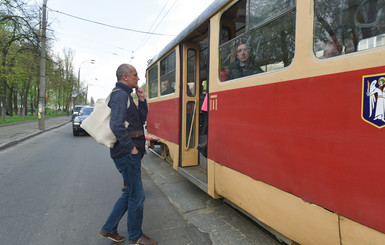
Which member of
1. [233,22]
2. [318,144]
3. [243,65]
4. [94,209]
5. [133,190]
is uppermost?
[233,22]

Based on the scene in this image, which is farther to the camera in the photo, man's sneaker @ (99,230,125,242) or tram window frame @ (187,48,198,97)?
tram window frame @ (187,48,198,97)

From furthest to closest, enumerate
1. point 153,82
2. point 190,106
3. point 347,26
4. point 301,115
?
point 153,82
point 190,106
point 301,115
point 347,26

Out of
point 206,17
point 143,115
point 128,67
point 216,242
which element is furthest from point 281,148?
point 206,17

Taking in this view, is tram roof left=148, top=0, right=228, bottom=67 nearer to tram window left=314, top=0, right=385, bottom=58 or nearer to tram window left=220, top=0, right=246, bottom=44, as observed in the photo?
tram window left=220, top=0, right=246, bottom=44

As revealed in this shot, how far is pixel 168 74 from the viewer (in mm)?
5016

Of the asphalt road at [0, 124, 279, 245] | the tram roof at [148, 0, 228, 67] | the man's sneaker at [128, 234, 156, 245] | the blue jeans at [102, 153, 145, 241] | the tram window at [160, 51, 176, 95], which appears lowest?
the asphalt road at [0, 124, 279, 245]

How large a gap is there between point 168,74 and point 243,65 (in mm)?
2775

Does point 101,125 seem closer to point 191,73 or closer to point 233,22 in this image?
point 233,22

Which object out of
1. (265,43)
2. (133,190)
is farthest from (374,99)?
(133,190)

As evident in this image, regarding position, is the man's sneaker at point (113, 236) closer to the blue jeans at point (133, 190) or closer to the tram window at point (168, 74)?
the blue jeans at point (133, 190)

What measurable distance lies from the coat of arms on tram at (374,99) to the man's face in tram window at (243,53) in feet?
4.02

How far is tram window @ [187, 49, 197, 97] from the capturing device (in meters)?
4.41

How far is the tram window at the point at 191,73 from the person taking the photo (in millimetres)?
4407

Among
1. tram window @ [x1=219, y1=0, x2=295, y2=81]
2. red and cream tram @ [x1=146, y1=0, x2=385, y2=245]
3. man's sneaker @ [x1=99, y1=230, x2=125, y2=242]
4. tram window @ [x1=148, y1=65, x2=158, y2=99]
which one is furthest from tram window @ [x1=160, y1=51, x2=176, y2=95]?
man's sneaker @ [x1=99, y1=230, x2=125, y2=242]
